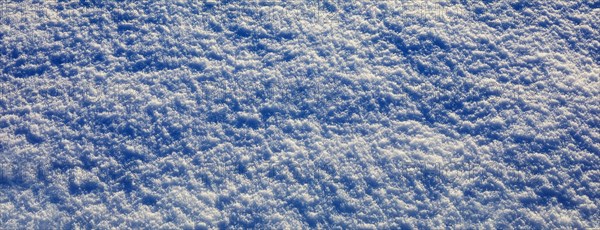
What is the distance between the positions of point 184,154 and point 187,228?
0.69ft

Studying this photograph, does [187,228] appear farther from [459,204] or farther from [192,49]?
[459,204]

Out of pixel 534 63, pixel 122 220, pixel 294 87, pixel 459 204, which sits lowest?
pixel 122 220

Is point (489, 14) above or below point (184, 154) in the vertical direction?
above

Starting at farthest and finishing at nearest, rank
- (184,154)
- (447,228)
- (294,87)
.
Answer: (294,87)
(184,154)
(447,228)

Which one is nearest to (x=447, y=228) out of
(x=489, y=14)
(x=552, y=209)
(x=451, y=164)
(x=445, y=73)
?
(x=451, y=164)

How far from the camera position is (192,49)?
4.66 ft

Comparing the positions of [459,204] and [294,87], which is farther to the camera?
[294,87]

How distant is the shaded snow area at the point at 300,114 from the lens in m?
1.18

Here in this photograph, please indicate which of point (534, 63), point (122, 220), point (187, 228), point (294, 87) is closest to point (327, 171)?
point (294, 87)

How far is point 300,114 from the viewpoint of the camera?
131 cm

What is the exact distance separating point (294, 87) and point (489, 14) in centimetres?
70

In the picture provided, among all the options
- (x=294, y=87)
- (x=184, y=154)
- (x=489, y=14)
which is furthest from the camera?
(x=489, y=14)

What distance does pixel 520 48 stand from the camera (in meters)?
1.40

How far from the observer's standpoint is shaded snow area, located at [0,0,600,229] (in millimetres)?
1185
